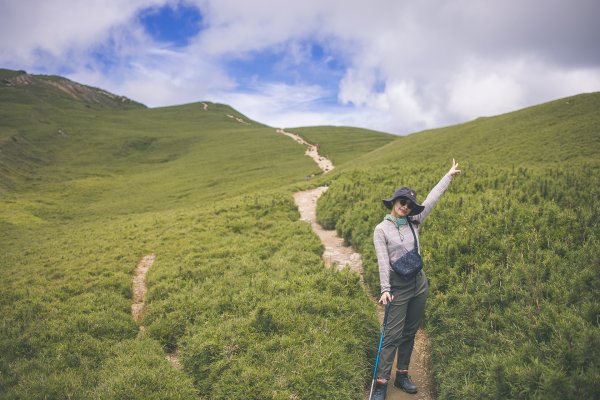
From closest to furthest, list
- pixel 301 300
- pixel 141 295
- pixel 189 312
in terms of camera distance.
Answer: pixel 301 300 → pixel 189 312 → pixel 141 295

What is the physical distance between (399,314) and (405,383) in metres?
1.64

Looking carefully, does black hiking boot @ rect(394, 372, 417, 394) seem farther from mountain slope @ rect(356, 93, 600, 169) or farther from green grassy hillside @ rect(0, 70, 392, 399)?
mountain slope @ rect(356, 93, 600, 169)

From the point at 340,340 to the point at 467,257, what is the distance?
471 centimetres

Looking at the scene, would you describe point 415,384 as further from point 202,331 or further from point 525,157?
point 525,157

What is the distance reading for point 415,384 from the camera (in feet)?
25.4

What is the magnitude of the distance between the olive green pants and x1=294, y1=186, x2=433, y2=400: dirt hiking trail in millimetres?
883

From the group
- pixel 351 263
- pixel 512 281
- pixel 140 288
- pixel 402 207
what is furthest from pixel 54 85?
pixel 512 281

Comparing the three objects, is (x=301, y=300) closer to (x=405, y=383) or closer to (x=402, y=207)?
(x=405, y=383)

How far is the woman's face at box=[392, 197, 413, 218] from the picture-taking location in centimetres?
732

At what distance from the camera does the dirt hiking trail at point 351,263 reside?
7680 millimetres

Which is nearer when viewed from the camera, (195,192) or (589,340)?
(589,340)

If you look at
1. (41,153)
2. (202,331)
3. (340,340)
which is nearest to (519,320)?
(340,340)

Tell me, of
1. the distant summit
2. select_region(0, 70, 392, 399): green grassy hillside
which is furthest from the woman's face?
the distant summit

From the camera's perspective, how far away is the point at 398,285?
739 centimetres
